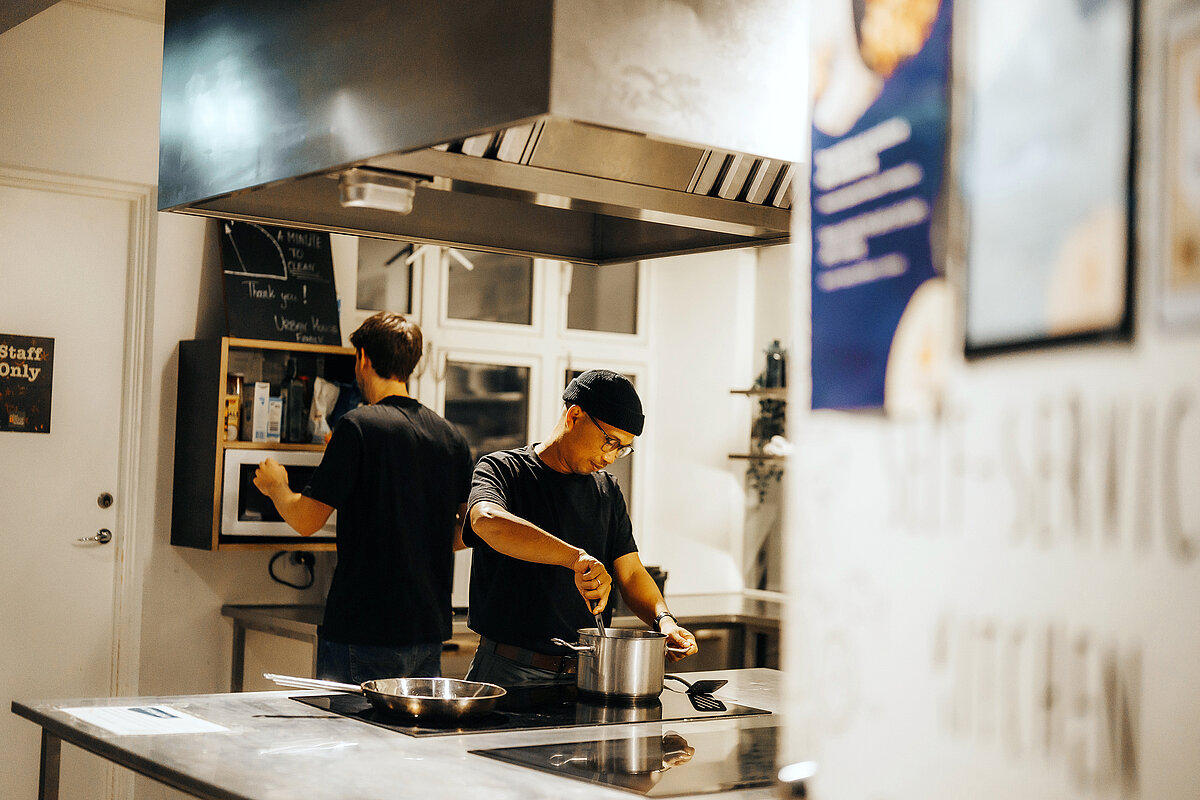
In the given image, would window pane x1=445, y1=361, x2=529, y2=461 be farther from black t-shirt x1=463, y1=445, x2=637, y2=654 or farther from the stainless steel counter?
black t-shirt x1=463, y1=445, x2=637, y2=654

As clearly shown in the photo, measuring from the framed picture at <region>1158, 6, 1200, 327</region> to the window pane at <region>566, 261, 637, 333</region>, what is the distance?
4565 millimetres

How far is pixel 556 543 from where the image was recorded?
8.77 feet

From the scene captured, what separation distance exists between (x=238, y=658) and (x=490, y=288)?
6.09 ft

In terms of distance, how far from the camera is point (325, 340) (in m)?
4.41

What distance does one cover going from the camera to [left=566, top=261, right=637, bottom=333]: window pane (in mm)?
5367

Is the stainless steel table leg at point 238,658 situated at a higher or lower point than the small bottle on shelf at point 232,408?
lower

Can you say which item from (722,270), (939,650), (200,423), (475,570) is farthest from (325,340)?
(939,650)

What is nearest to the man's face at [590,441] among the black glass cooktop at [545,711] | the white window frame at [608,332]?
the black glass cooktop at [545,711]

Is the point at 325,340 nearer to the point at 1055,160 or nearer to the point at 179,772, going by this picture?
the point at 179,772

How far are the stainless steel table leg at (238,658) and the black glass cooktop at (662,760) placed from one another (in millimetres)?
2488

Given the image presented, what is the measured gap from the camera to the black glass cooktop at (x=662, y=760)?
1.81 metres

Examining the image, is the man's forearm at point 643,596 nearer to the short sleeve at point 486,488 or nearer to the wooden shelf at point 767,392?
the short sleeve at point 486,488

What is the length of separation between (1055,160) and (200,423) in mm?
3829

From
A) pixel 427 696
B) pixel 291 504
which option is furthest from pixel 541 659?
pixel 291 504
